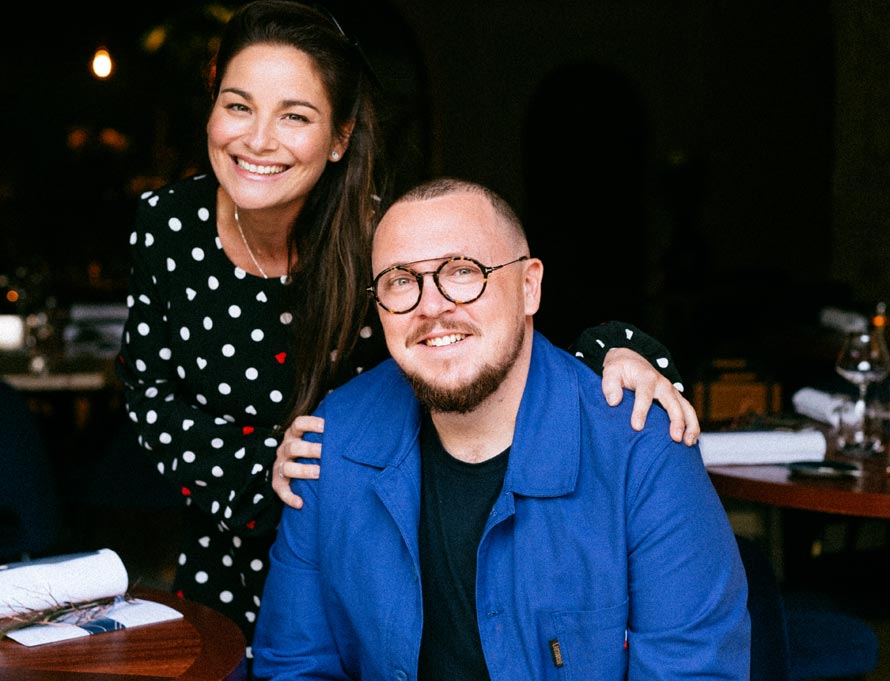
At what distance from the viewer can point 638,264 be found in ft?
33.4

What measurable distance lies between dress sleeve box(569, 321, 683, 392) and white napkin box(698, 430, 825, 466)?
0.78 metres

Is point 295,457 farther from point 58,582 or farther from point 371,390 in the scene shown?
point 58,582

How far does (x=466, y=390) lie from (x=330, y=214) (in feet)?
1.93

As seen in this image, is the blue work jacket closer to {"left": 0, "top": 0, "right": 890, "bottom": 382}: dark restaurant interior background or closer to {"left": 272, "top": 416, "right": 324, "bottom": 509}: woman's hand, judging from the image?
{"left": 272, "top": 416, "right": 324, "bottom": 509}: woman's hand

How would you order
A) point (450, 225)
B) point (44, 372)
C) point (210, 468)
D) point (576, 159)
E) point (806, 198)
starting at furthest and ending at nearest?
point (576, 159)
point (806, 198)
point (44, 372)
point (210, 468)
point (450, 225)

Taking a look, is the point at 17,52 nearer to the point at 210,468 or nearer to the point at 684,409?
the point at 210,468

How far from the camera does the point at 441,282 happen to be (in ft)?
5.60

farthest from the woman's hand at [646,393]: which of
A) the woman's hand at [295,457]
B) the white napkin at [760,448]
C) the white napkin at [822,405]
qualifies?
the white napkin at [822,405]

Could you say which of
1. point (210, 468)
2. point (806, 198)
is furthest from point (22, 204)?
point (210, 468)

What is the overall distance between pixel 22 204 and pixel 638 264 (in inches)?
215

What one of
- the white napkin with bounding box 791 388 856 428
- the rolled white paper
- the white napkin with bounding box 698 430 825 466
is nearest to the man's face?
the rolled white paper

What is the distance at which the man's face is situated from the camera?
5.58 feet

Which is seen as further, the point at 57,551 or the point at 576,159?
the point at 576,159

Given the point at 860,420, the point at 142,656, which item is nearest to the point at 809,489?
the point at 860,420
